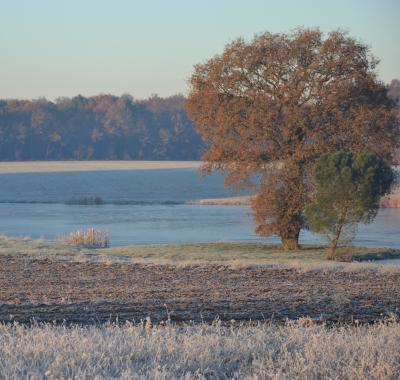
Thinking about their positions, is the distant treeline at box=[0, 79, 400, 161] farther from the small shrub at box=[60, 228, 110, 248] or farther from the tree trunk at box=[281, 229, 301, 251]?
the tree trunk at box=[281, 229, 301, 251]

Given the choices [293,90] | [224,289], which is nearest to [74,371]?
[224,289]

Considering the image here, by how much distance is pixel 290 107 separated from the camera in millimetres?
31297

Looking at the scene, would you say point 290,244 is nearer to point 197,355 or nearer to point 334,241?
point 334,241

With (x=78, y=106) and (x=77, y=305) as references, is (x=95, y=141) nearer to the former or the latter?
(x=78, y=106)

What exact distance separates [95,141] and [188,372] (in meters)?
117

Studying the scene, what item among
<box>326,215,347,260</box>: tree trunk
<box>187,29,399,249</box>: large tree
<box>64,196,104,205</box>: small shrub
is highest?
<box>187,29,399,249</box>: large tree

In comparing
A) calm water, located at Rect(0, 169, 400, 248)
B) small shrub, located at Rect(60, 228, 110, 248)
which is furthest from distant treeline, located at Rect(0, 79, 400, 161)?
small shrub, located at Rect(60, 228, 110, 248)

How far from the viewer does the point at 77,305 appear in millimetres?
12742

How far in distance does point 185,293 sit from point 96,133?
10847cm

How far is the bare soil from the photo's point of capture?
38.6 feet

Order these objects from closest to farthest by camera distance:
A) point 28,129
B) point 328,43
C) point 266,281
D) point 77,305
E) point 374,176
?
1. point 77,305
2. point 266,281
3. point 374,176
4. point 328,43
5. point 28,129

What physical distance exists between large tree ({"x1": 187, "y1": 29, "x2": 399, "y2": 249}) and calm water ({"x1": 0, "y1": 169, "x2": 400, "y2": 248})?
3.35 meters

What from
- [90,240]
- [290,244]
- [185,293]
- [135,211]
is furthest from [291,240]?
[135,211]

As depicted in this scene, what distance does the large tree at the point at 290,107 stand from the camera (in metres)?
30.9
